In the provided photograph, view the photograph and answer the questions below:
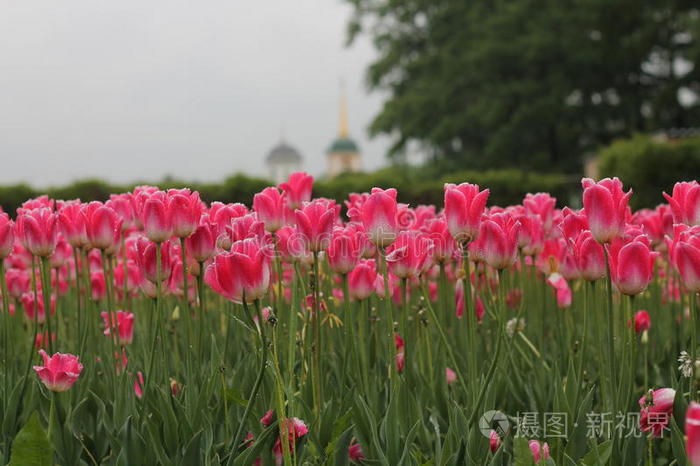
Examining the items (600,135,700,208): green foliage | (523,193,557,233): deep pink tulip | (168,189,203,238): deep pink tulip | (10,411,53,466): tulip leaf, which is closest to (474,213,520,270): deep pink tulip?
(168,189,203,238): deep pink tulip

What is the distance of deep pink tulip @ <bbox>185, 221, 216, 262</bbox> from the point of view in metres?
1.88

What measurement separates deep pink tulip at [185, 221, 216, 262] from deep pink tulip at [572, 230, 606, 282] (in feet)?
3.16

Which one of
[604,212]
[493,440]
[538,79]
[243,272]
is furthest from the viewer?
[538,79]

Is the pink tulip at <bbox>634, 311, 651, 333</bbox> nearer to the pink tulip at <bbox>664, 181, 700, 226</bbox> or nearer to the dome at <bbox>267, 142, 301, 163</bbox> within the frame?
the pink tulip at <bbox>664, 181, 700, 226</bbox>

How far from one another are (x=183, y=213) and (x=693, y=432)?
126 cm

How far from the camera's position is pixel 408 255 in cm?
196

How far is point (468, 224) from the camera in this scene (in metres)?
1.84

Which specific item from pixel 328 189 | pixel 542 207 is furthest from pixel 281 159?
pixel 542 207

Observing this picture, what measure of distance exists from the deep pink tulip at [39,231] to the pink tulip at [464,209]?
121cm

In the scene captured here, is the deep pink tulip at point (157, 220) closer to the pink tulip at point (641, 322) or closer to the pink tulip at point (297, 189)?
the pink tulip at point (297, 189)

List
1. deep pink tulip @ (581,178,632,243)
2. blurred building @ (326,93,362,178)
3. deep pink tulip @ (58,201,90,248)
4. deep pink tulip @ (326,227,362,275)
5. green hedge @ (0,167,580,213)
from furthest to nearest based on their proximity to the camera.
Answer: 1. blurred building @ (326,93,362,178)
2. green hedge @ (0,167,580,213)
3. deep pink tulip @ (58,201,90,248)
4. deep pink tulip @ (326,227,362,275)
5. deep pink tulip @ (581,178,632,243)

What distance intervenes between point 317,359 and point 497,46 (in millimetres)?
23906

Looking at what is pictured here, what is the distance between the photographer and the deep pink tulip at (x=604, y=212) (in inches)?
66.7

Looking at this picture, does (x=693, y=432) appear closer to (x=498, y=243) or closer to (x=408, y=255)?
(x=498, y=243)
